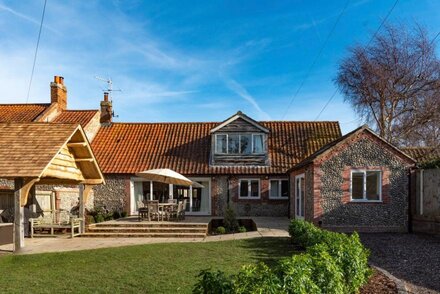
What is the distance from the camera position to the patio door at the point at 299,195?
19.5 metres

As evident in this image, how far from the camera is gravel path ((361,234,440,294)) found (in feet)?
26.7

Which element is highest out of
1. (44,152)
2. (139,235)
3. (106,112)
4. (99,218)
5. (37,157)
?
(106,112)

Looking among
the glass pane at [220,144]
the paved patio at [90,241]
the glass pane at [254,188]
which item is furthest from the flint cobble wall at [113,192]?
the paved patio at [90,241]

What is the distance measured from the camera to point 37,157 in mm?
12633

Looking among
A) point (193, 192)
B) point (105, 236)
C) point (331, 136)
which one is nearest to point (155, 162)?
point (193, 192)

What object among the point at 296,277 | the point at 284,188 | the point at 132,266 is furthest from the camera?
the point at 284,188

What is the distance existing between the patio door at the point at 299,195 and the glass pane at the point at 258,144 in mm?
4109

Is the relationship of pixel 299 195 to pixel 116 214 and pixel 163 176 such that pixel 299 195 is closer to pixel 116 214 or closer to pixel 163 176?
pixel 163 176

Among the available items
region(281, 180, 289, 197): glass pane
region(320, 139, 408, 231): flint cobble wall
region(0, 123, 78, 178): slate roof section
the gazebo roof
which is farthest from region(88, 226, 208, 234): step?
region(281, 180, 289, 197): glass pane

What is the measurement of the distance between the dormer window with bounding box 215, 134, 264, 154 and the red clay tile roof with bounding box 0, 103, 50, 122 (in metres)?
11.7

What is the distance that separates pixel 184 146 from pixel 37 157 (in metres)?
13.8

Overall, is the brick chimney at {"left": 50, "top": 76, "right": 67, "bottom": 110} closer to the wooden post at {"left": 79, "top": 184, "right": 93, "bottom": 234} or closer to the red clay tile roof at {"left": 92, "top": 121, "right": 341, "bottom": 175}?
the red clay tile roof at {"left": 92, "top": 121, "right": 341, "bottom": 175}

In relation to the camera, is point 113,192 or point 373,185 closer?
point 373,185

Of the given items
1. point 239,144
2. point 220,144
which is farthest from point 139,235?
point 239,144
